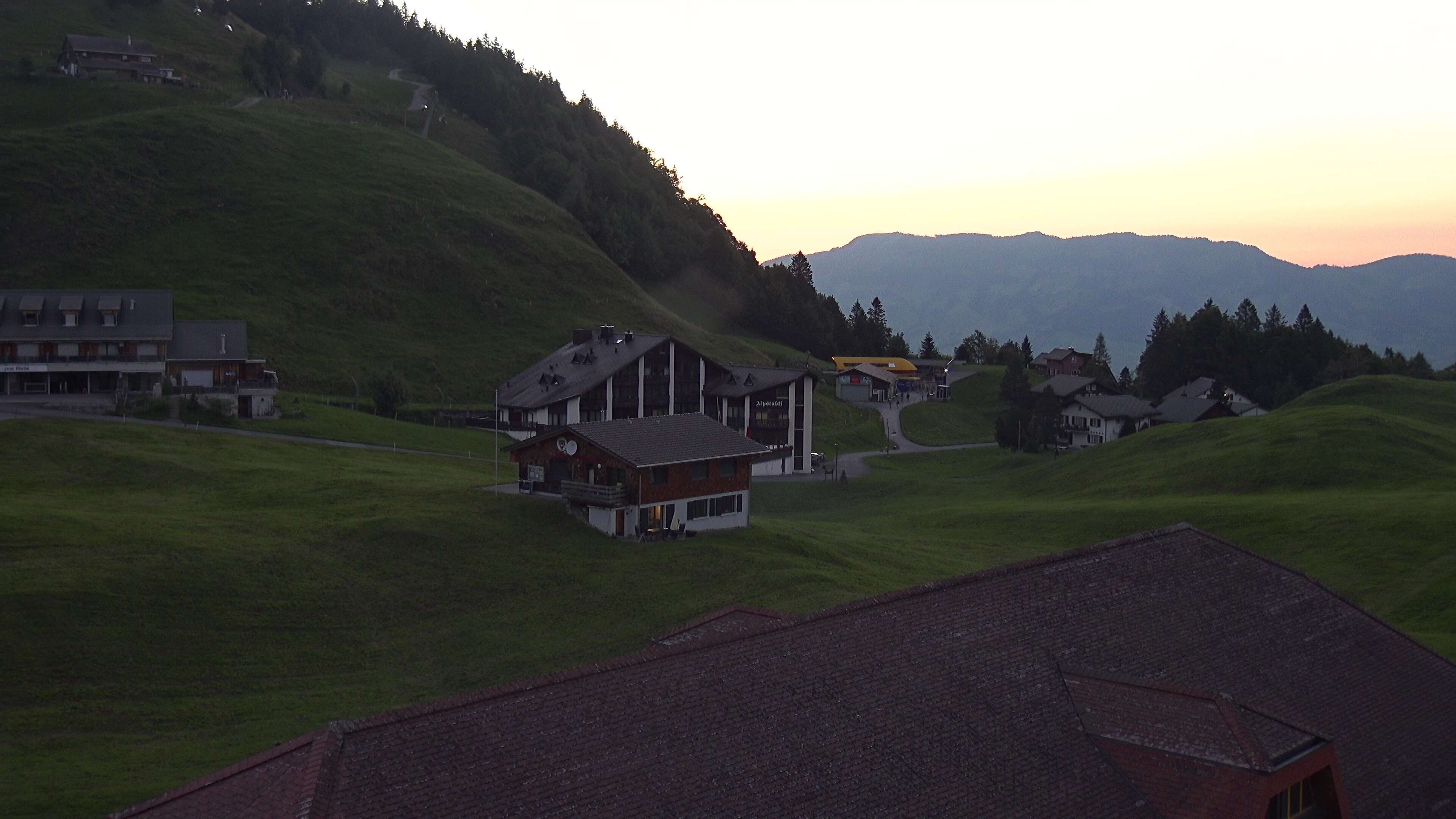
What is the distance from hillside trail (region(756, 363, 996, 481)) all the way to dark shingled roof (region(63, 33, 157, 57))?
119 m

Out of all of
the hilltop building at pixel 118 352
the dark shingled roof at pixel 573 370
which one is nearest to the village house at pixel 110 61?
the hilltop building at pixel 118 352

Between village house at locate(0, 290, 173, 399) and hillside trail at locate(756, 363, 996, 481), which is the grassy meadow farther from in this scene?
village house at locate(0, 290, 173, 399)

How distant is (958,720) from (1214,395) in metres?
115

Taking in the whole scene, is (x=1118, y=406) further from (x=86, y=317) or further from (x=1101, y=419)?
(x=86, y=317)

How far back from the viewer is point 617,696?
53.0 ft

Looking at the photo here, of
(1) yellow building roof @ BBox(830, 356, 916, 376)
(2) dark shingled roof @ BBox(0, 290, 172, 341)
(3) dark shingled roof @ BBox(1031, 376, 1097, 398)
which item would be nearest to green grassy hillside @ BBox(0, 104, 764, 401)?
(2) dark shingled roof @ BBox(0, 290, 172, 341)

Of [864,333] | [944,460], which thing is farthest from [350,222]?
[864,333]

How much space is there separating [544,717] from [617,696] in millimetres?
1235

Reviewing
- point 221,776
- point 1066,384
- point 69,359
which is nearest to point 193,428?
point 69,359

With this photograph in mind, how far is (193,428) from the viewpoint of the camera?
67312 millimetres

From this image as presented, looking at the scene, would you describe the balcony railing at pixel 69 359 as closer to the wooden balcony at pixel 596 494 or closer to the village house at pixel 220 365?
the village house at pixel 220 365

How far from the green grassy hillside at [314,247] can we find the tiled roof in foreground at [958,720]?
8501cm

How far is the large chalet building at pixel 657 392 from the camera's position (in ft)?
274

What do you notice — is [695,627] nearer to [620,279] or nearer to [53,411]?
[53,411]
